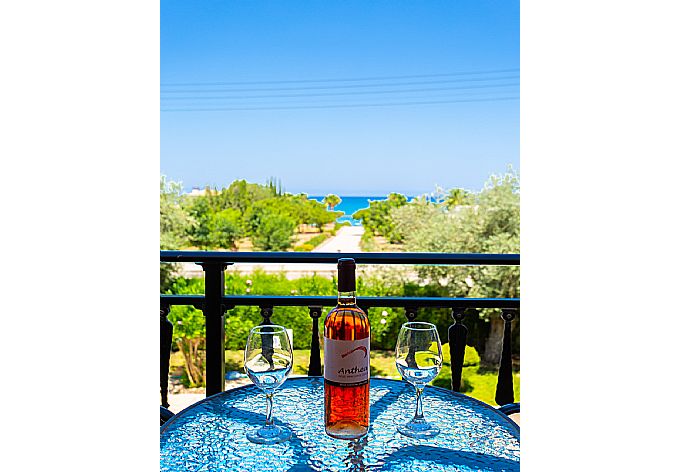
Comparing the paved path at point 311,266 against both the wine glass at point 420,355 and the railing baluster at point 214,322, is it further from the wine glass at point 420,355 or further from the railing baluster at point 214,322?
the wine glass at point 420,355

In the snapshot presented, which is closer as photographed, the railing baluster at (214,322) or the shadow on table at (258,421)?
the shadow on table at (258,421)

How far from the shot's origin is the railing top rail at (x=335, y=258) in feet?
6.46

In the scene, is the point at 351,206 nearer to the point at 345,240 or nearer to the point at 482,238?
the point at 345,240

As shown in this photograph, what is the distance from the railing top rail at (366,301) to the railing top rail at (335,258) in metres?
0.13

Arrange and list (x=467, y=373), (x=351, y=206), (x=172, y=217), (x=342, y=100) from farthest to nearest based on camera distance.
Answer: (x=342, y=100), (x=351, y=206), (x=172, y=217), (x=467, y=373)

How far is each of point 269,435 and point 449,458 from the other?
A: 33cm

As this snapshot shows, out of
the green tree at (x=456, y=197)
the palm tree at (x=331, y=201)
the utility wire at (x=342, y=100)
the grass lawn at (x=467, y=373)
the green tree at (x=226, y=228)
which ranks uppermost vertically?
the utility wire at (x=342, y=100)

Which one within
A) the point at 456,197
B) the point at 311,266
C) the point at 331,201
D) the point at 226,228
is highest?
the point at 331,201

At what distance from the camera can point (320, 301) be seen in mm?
1985

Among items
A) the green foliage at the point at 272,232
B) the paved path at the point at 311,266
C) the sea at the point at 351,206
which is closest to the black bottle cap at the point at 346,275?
the paved path at the point at 311,266

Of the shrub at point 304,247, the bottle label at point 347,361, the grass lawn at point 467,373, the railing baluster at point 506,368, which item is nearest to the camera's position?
the bottle label at point 347,361

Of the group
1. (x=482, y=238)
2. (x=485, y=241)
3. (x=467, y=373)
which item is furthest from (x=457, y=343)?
(x=482, y=238)
